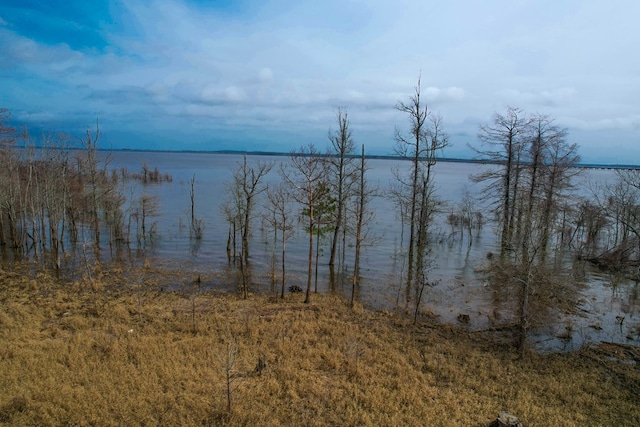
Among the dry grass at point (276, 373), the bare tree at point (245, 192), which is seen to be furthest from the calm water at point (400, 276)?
the dry grass at point (276, 373)

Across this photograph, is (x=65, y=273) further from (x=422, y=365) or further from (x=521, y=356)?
(x=521, y=356)

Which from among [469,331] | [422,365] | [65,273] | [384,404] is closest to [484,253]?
[469,331]

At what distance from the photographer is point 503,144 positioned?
→ 27.1 m

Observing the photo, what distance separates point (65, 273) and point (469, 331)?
950 inches

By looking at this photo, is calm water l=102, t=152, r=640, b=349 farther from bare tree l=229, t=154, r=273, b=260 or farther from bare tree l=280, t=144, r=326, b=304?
bare tree l=280, t=144, r=326, b=304

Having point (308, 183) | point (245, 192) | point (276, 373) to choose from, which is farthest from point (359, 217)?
point (276, 373)

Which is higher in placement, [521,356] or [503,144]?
[503,144]

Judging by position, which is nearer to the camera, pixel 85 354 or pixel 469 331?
pixel 85 354

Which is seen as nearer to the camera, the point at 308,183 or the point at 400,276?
the point at 308,183

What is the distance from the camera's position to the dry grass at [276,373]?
984cm

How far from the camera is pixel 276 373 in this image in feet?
39.5

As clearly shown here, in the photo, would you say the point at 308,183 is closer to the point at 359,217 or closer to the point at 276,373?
the point at 359,217

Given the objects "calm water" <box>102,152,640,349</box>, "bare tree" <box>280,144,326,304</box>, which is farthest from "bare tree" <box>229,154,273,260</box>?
"bare tree" <box>280,144,326,304</box>

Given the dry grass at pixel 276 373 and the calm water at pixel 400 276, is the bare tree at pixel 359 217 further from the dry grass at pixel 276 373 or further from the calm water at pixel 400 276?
the dry grass at pixel 276 373
